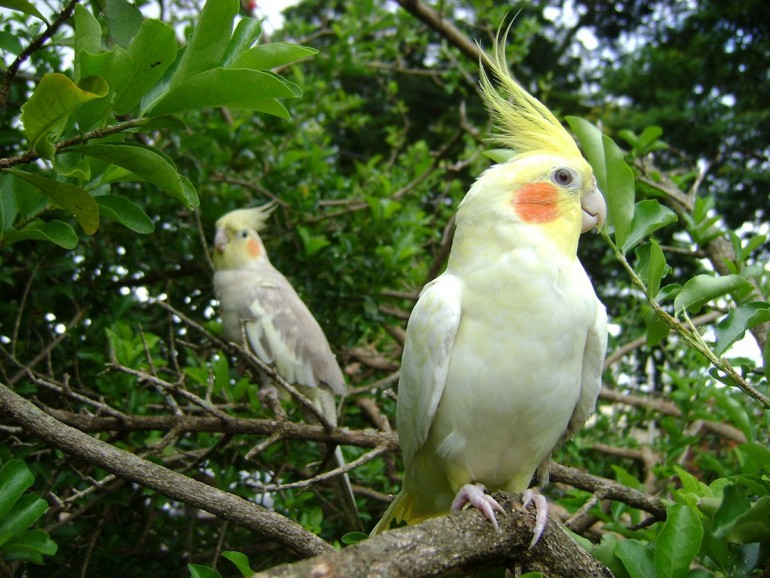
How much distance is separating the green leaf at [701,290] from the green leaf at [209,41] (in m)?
1.32

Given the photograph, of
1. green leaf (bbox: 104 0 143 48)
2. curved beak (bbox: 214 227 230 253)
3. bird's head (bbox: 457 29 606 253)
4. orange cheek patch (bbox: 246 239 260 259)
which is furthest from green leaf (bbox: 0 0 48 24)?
orange cheek patch (bbox: 246 239 260 259)

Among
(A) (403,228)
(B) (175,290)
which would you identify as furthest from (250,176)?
(A) (403,228)

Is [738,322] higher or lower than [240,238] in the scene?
higher

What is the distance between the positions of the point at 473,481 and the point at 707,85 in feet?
43.9

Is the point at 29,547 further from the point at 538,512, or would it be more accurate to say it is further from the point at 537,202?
the point at 537,202

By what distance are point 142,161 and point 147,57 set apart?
234 millimetres

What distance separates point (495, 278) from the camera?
7.72 feet

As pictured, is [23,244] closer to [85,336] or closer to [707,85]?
[85,336]

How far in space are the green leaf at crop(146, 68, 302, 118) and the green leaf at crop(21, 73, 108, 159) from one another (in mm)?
157

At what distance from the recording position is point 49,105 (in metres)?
1.46

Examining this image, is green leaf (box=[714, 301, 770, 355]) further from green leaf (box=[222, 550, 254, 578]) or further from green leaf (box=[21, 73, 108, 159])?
green leaf (box=[21, 73, 108, 159])

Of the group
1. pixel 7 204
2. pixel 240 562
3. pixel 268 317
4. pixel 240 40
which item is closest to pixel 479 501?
pixel 240 562

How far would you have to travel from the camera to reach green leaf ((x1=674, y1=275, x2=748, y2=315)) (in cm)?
202

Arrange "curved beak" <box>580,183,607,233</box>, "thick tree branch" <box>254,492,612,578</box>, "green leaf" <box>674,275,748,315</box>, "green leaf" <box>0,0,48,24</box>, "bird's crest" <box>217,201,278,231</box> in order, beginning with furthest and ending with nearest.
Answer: "bird's crest" <box>217,201,278,231</box> → "curved beak" <box>580,183,607,233</box> → "green leaf" <box>674,275,748,315</box> → "green leaf" <box>0,0,48,24</box> → "thick tree branch" <box>254,492,612,578</box>
